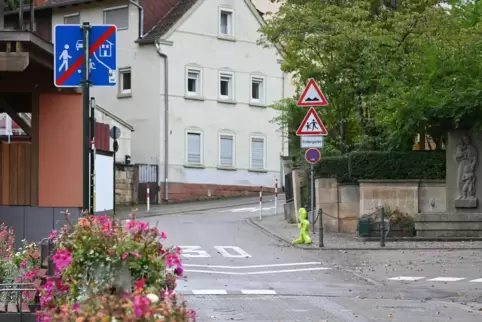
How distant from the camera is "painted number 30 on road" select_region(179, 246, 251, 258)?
22158 millimetres

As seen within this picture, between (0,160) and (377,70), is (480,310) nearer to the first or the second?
(0,160)

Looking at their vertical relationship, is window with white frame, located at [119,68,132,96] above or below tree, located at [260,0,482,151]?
above

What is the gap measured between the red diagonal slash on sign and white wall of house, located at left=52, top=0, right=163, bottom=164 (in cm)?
3499

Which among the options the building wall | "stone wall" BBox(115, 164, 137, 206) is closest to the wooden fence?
the building wall

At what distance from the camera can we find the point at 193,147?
48.0 m

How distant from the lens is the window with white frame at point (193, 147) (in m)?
47.7

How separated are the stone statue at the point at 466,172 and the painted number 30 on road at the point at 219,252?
19.9 ft

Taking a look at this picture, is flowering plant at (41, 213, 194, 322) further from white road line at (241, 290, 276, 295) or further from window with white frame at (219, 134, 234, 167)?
window with white frame at (219, 134, 234, 167)

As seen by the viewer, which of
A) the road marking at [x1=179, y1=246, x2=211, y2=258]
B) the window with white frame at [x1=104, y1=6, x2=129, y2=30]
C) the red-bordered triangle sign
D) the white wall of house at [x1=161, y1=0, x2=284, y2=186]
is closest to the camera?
the road marking at [x1=179, y1=246, x2=211, y2=258]

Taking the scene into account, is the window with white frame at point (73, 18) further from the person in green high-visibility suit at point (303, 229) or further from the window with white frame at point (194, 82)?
the person in green high-visibility suit at point (303, 229)

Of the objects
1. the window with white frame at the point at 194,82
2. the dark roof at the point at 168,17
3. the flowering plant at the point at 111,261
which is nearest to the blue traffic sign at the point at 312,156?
the flowering plant at the point at 111,261

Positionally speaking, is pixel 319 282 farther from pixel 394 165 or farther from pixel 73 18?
pixel 73 18

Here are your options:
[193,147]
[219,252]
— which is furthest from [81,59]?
[193,147]

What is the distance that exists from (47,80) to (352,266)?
23.6 feet
